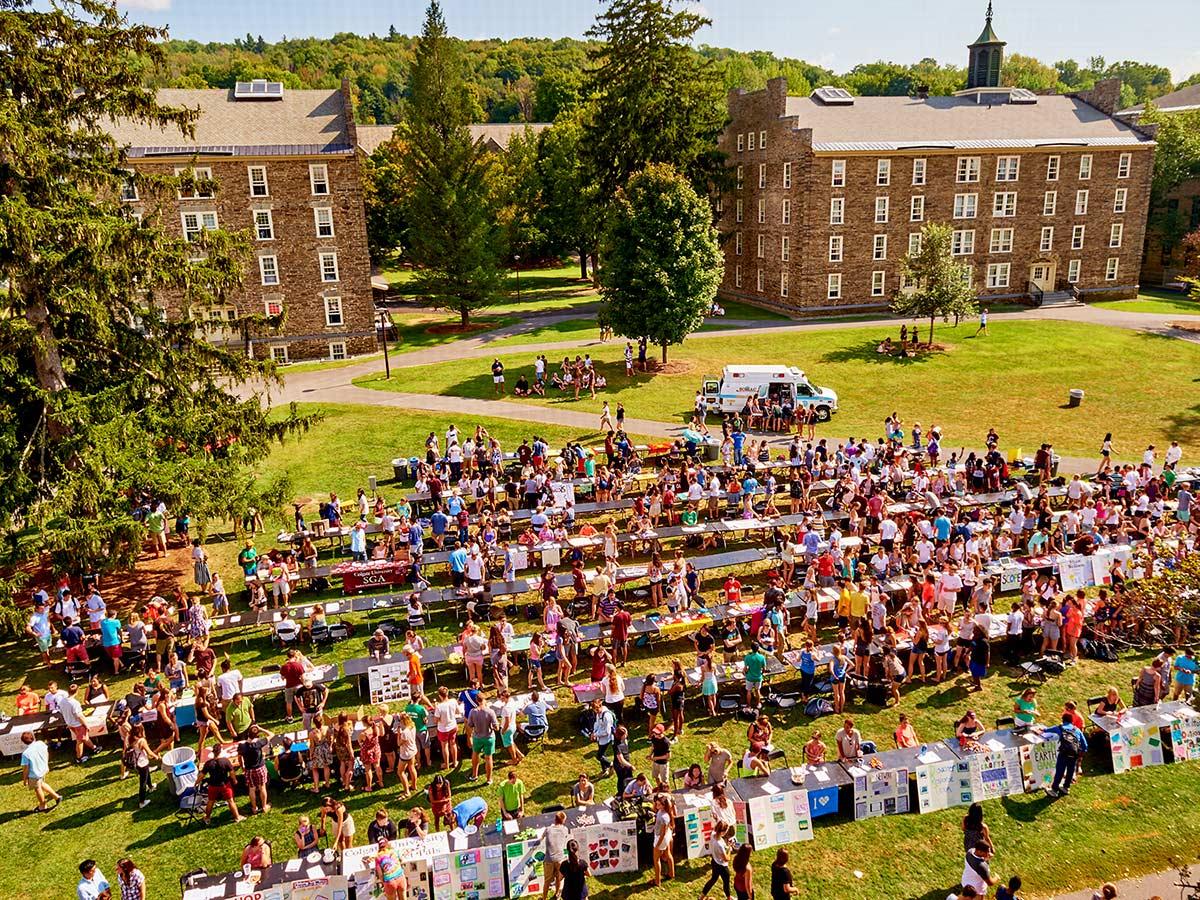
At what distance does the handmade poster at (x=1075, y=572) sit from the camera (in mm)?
21766

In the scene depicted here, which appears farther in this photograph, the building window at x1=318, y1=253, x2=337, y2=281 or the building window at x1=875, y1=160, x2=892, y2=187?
the building window at x1=875, y1=160, x2=892, y2=187

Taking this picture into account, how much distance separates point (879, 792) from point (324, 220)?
47.6 meters

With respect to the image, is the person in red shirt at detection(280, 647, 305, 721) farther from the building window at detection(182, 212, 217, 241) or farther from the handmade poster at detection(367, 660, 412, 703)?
the building window at detection(182, 212, 217, 241)

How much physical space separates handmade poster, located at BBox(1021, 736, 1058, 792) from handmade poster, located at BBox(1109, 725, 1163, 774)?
1425 mm

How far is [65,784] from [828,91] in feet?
208

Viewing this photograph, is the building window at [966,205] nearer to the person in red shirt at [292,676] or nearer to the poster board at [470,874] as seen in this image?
the person in red shirt at [292,676]

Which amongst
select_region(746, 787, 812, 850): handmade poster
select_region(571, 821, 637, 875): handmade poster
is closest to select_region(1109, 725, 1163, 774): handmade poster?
select_region(746, 787, 812, 850): handmade poster

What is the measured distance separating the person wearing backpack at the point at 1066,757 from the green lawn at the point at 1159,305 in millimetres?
55869

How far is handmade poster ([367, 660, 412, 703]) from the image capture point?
17625 millimetres

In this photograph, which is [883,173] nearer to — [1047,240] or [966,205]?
[966,205]

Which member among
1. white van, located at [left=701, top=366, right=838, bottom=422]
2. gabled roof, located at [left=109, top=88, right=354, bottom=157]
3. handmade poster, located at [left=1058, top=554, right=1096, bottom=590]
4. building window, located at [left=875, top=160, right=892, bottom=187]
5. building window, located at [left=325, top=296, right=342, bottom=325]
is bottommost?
handmade poster, located at [left=1058, top=554, right=1096, bottom=590]

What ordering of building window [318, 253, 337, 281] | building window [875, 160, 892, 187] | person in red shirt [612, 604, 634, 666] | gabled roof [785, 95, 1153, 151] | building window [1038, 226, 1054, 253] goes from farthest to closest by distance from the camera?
1. building window [1038, 226, 1054, 253]
2. gabled roof [785, 95, 1153, 151]
3. building window [875, 160, 892, 187]
4. building window [318, 253, 337, 281]
5. person in red shirt [612, 604, 634, 666]

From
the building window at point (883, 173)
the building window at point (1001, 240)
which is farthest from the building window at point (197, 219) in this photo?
the building window at point (1001, 240)

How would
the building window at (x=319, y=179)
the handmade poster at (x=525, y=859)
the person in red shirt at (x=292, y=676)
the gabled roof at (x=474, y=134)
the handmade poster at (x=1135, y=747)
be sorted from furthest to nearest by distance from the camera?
the gabled roof at (x=474, y=134) < the building window at (x=319, y=179) < the person in red shirt at (x=292, y=676) < the handmade poster at (x=1135, y=747) < the handmade poster at (x=525, y=859)
